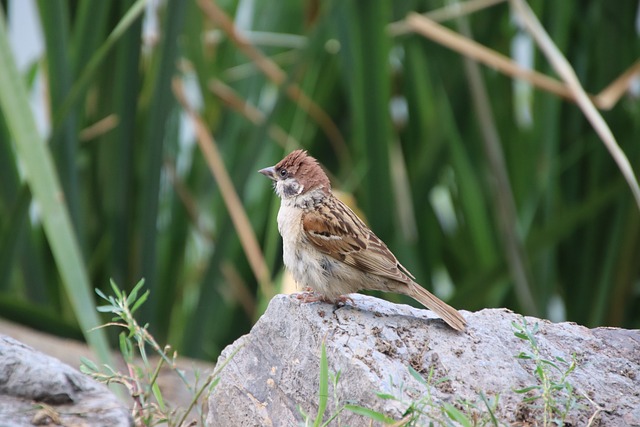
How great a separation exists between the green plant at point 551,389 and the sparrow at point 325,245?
0.52 m

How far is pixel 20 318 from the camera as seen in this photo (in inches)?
201

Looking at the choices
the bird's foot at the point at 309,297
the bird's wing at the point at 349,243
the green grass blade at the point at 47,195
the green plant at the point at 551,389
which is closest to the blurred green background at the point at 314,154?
the green grass blade at the point at 47,195

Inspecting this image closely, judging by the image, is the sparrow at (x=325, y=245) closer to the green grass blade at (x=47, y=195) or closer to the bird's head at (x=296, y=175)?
the bird's head at (x=296, y=175)

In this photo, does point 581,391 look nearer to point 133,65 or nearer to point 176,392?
point 176,392

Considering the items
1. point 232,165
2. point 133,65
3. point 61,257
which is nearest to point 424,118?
point 232,165

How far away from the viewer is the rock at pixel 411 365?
2.60 meters

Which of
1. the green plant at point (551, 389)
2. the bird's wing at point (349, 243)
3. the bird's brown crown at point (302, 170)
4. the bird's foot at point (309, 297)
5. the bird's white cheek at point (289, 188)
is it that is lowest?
the green plant at point (551, 389)

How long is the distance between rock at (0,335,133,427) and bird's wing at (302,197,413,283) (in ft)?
3.94

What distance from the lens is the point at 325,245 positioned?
11.3 feet

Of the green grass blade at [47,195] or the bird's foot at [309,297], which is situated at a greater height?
the green grass blade at [47,195]

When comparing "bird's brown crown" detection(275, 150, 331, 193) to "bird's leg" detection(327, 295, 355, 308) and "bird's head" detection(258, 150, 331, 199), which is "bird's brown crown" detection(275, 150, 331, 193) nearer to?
"bird's head" detection(258, 150, 331, 199)

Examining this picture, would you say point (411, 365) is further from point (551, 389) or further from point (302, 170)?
point (302, 170)

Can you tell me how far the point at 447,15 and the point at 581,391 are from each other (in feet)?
11.9

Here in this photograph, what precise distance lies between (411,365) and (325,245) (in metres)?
0.79
